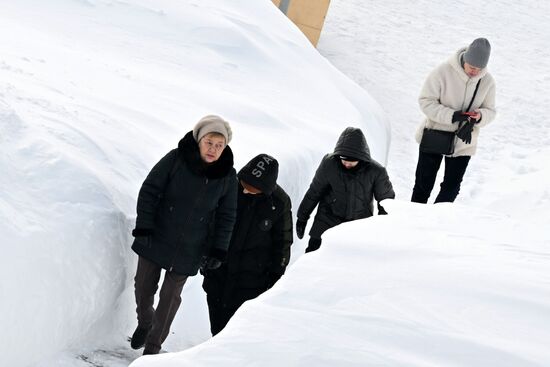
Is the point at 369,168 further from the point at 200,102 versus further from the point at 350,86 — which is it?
the point at 350,86

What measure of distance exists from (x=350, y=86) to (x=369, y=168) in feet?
23.8

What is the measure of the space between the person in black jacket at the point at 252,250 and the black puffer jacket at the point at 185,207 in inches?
10.1

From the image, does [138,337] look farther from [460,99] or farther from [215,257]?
[460,99]

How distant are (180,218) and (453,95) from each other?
3.42 m

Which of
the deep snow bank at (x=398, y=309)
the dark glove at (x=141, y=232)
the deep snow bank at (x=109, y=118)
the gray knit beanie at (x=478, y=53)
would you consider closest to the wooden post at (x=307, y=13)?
the deep snow bank at (x=109, y=118)

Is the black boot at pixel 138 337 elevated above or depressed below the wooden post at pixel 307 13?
below

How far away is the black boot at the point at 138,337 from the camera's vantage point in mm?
5832

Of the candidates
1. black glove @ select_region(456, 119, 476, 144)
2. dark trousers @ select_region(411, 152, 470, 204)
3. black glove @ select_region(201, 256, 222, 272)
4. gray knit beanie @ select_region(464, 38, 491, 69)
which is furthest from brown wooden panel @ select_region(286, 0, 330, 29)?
black glove @ select_region(201, 256, 222, 272)

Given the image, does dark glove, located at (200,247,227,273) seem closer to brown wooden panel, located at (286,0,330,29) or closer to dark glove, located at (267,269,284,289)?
dark glove, located at (267,269,284,289)

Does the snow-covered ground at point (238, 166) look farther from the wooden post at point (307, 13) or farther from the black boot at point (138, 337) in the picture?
the wooden post at point (307, 13)

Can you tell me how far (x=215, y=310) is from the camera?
619cm

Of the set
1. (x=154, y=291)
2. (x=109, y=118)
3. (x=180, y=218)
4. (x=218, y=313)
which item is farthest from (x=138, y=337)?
(x=109, y=118)

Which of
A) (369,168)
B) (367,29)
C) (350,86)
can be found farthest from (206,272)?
(367,29)

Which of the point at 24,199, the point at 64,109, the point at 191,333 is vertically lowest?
the point at 191,333
